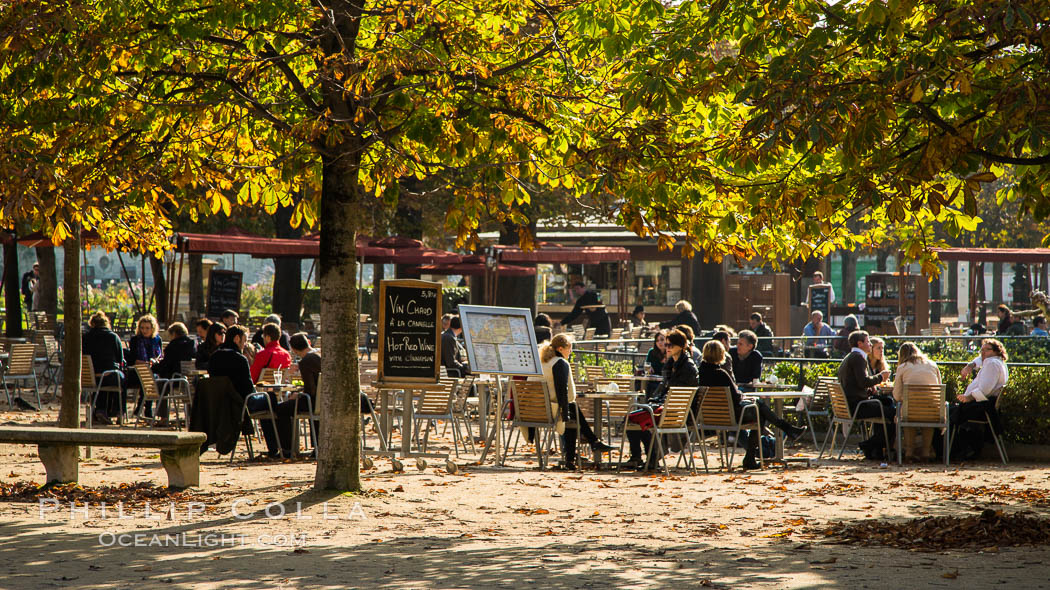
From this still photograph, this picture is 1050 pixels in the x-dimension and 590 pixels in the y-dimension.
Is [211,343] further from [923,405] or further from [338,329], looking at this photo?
[923,405]

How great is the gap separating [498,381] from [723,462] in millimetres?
2662

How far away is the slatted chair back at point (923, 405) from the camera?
13375 millimetres

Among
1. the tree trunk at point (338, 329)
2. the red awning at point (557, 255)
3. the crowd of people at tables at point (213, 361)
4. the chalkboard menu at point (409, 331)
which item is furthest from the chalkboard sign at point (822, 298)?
the tree trunk at point (338, 329)

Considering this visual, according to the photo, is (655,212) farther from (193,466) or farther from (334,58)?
(193,466)

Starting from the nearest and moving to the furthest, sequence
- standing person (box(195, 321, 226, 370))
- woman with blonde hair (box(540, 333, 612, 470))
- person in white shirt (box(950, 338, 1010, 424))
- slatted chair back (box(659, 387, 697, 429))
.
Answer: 1. slatted chair back (box(659, 387, 697, 429))
2. woman with blonde hair (box(540, 333, 612, 470))
3. person in white shirt (box(950, 338, 1010, 424))
4. standing person (box(195, 321, 226, 370))

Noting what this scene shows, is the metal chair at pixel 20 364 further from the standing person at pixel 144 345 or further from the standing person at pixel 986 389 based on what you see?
the standing person at pixel 986 389

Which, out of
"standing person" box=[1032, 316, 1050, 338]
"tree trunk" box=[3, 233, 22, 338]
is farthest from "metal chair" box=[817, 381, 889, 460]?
"tree trunk" box=[3, 233, 22, 338]

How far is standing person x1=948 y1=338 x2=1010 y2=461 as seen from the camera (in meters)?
13.5

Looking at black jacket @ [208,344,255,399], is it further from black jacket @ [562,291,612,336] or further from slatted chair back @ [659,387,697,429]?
black jacket @ [562,291,612,336]

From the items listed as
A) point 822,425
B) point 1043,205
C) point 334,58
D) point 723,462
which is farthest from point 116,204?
point 822,425

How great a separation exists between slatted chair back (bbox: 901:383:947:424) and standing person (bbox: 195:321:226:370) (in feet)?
25.0

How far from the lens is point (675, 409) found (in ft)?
40.9

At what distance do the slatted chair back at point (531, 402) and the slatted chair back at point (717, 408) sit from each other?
1622mm

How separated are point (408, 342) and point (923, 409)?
18.6 ft
